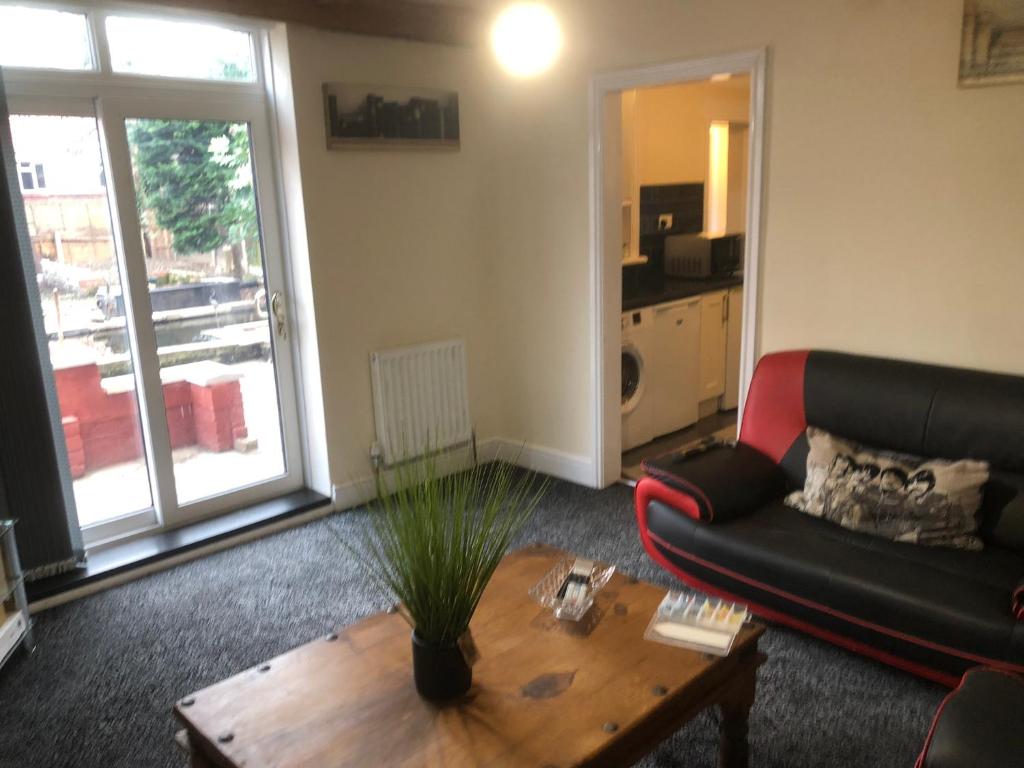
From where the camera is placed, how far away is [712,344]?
16.6 ft

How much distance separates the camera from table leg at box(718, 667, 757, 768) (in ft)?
6.35

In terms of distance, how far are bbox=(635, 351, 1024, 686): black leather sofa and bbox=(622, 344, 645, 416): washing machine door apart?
4.23ft

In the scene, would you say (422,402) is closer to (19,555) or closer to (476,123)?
(476,123)

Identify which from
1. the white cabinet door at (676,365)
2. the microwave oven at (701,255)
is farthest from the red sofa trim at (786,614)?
the microwave oven at (701,255)

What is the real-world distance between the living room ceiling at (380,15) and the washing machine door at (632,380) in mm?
1864

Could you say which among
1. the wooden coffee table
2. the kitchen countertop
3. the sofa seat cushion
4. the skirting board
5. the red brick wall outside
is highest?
the kitchen countertop

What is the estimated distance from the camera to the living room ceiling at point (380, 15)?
3232mm

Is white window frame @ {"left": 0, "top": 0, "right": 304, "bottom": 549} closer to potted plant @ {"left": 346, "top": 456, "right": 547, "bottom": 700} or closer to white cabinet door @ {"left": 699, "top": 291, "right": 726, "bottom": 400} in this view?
potted plant @ {"left": 346, "top": 456, "right": 547, "bottom": 700}

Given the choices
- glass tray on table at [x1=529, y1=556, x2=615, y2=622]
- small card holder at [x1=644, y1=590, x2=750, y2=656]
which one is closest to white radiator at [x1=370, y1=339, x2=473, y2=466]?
glass tray on table at [x1=529, y1=556, x2=615, y2=622]

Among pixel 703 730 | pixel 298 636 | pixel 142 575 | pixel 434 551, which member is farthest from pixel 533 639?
pixel 142 575

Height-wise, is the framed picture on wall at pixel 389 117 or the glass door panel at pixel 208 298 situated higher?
the framed picture on wall at pixel 389 117

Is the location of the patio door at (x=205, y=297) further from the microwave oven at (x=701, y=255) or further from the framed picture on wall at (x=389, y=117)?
the microwave oven at (x=701, y=255)

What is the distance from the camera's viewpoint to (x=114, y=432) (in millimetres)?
3434

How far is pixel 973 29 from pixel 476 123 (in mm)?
2323
